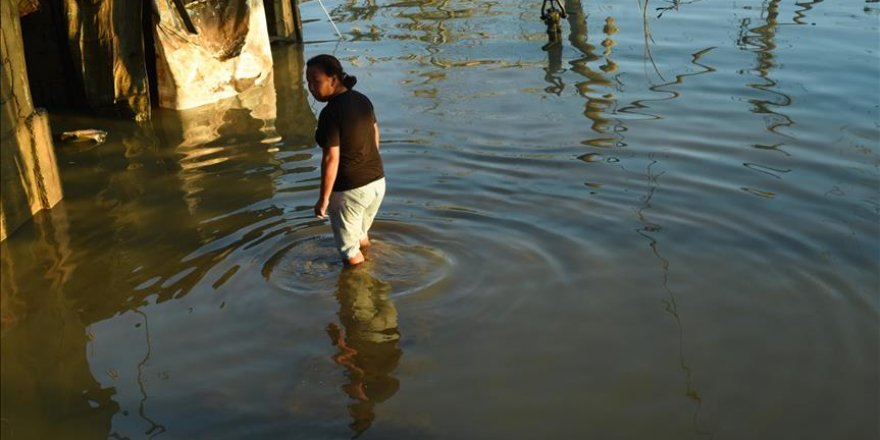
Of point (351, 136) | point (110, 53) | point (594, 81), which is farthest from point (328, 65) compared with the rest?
point (594, 81)

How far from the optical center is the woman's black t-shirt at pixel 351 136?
7340mm

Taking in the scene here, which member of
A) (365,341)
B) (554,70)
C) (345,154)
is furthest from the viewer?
(554,70)

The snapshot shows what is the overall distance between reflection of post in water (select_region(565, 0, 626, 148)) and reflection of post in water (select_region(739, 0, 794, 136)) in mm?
1577

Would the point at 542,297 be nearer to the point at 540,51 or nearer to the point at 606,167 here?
the point at 606,167

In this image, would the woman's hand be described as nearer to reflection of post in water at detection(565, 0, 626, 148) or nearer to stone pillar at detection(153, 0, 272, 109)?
reflection of post in water at detection(565, 0, 626, 148)

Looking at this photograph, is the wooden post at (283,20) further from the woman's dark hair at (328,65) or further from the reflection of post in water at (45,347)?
the woman's dark hair at (328,65)

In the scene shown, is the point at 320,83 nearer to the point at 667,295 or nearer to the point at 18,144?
the point at 667,295

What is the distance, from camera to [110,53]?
1177 centimetres

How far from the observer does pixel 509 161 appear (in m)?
10.4

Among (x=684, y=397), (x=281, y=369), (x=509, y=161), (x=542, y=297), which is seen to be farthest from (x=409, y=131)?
(x=684, y=397)

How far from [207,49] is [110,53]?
52.9 inches

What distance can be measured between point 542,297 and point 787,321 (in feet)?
5.39

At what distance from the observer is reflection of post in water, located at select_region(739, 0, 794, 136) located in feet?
36.9

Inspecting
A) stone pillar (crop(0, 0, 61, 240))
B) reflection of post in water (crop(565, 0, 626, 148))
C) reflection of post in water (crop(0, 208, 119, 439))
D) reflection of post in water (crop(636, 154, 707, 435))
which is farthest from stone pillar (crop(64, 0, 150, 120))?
reflection of post in water (crop(636, 154, 707, 435))
